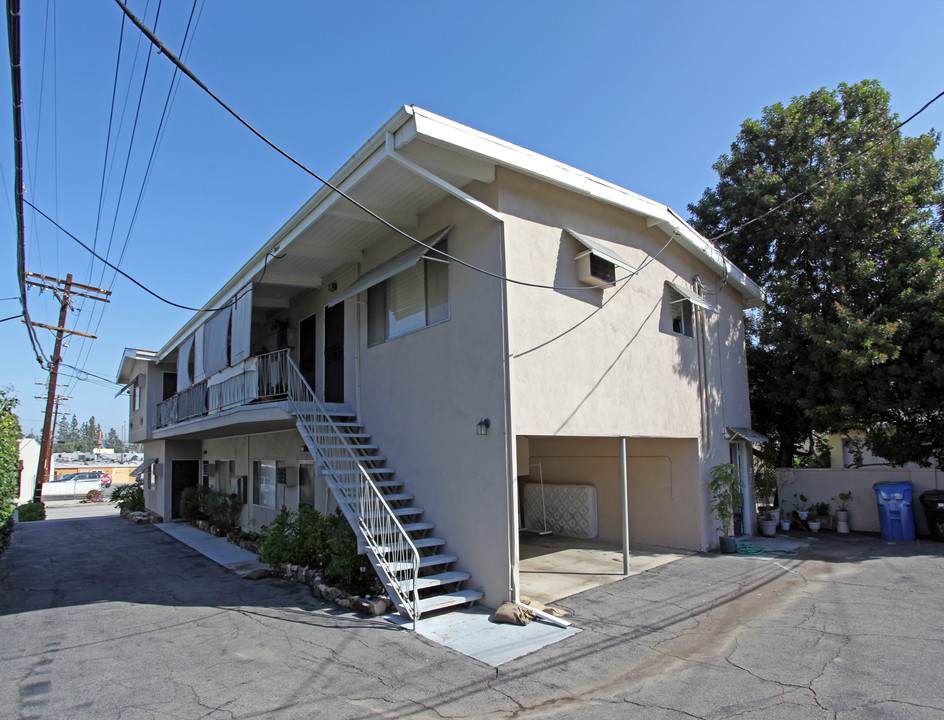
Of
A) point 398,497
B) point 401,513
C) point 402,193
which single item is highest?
point 402,193

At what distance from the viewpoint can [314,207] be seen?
8.28 m

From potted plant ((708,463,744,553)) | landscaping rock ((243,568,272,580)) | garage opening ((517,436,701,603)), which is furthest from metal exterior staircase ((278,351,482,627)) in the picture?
potted plant ((708,463,744,553))

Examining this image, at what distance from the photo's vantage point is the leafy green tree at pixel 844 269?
35.1 feet

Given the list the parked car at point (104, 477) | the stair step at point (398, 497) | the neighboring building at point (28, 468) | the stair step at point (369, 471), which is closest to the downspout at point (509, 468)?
the stair step at point (398, 497)

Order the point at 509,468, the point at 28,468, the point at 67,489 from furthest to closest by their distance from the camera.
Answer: the point at 28,468 → the point at 67,489 → the point at 509,468

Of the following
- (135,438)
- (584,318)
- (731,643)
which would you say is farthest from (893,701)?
(135,438)

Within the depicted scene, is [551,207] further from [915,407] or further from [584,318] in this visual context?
[915,407]

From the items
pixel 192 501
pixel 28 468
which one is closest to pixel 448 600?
pixel 192 501

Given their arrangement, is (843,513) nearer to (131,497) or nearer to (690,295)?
(690,295)

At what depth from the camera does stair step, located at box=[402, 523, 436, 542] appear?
751 cm

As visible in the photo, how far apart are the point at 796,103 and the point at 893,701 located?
14204mm

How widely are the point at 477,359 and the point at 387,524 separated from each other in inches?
95.1

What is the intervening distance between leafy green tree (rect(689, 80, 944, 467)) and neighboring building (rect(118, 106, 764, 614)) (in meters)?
1.22

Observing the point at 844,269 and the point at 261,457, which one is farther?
the point at 261,457
